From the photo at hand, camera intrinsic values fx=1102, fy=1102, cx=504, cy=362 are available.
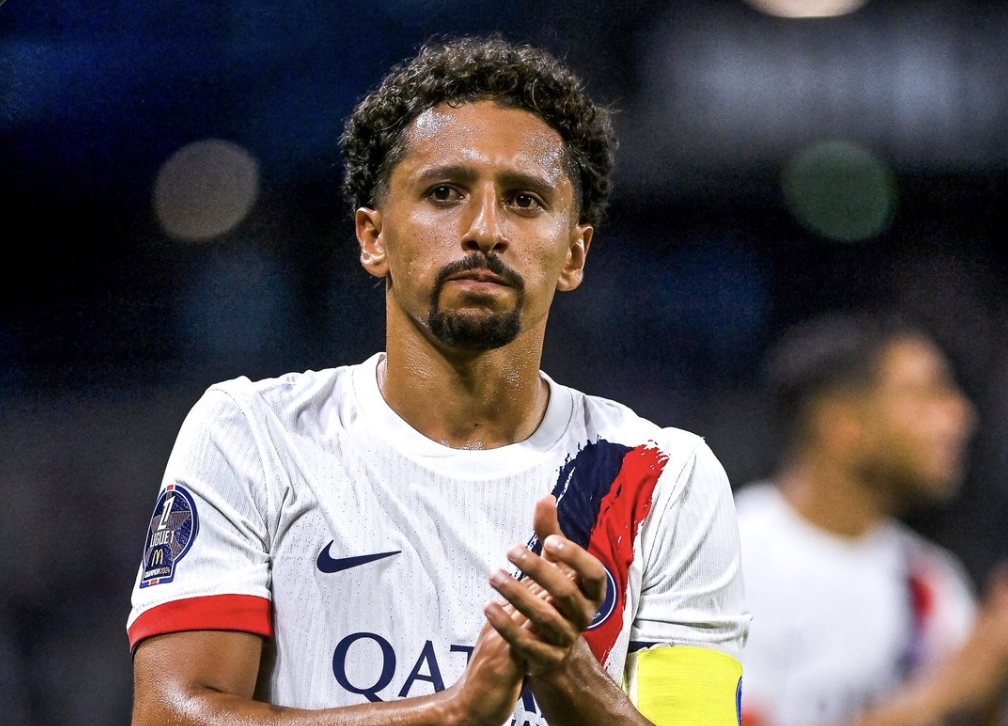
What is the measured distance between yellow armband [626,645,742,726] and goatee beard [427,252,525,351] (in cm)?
59

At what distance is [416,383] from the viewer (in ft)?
6.48

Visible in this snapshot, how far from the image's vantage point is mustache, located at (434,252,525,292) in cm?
187

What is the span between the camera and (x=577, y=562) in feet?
4.77

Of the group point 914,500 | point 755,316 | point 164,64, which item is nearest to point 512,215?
point 914,500

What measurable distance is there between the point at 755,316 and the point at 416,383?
2953 mm

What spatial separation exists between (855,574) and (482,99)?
1.89 m

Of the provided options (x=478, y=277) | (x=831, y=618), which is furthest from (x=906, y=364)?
(x=478, y=277)

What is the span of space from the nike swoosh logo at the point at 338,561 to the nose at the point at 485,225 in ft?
1.76

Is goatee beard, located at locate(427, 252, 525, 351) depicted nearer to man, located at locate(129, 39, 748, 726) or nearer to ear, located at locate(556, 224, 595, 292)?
man, located at locate(129, 39, 748, 726)

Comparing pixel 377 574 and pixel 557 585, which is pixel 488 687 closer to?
pixel 557 585

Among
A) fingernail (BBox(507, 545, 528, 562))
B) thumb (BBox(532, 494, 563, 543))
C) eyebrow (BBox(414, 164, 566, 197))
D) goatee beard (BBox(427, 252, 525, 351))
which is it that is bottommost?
fingernail (BBox(507, 545, 528, 562))

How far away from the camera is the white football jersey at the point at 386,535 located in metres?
1.76

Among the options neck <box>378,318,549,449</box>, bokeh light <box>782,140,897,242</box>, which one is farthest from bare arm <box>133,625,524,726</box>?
bokeh light <box>782,140,897,242</box>

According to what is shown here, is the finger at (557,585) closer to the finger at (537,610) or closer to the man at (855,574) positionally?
the finger at (537,610)
